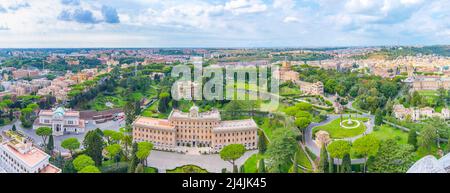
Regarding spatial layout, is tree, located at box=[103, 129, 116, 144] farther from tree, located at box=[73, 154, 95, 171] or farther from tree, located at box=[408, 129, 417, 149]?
tree, located at box=[408, 129, 417, 149]

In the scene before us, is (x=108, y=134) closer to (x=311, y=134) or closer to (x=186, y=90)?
Result: (x=186, y=90)

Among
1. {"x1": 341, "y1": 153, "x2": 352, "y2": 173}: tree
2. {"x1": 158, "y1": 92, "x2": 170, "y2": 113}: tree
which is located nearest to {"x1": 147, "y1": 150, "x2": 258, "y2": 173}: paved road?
{"x1": 341, "y1": 153, "x2": 352, "y2": 173}: tree

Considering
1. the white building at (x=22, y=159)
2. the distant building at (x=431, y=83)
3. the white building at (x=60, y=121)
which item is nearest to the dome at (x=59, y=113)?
the white building at (x=60, y=121)

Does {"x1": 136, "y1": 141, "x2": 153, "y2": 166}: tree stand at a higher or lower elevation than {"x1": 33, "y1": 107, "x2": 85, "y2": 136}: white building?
lower

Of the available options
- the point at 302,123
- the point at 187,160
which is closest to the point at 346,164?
the point at 302,123

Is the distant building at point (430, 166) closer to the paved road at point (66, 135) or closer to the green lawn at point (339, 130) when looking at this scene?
the green lawn at point (339, 130)

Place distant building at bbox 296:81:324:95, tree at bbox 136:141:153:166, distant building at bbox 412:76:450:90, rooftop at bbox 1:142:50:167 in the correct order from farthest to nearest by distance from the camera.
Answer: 1. distant building at bbox 412:76:450:90
2. distant building at bbox 296:81:324:95
3. tree at bbox 136:141:153:166
4. rooftop at bbox 1:142:50:167
